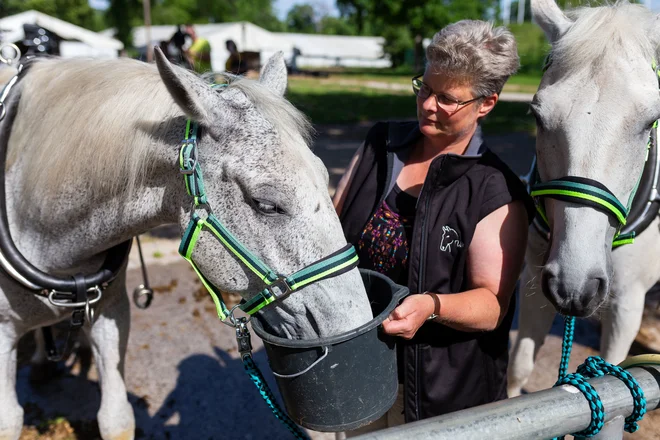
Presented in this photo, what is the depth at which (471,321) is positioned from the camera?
1.76 m

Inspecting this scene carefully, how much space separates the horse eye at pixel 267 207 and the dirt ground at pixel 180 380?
193cm

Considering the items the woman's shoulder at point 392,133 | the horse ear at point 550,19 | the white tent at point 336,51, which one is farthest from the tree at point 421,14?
the woman's shoulder at point 392,133

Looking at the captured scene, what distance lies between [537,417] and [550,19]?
1.95 meters

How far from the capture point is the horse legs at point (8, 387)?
2.18 metres

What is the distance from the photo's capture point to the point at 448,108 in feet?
6.01

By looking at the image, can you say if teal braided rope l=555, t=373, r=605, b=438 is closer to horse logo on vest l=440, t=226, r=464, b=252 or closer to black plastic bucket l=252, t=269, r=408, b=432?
black plastic bucket l=252, t=269, r=408, b=432

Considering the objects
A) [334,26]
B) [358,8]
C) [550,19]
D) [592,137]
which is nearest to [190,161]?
[592,137]

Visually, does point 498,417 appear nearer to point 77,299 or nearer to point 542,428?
A: point 542,428

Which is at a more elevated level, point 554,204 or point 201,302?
point 554,204

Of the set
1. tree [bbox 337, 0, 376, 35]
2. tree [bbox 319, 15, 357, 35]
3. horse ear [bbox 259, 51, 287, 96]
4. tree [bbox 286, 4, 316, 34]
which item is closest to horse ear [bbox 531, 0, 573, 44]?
horse ear [bbox 259, 51, 287, 96]

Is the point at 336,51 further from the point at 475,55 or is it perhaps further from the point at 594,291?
the point at 594,291

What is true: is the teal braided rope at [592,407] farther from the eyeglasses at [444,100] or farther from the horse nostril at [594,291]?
the eyeglasses at [444,100]

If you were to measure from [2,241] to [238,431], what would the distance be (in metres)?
1.72

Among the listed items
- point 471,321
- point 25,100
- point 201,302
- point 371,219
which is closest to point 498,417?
point 471,321
